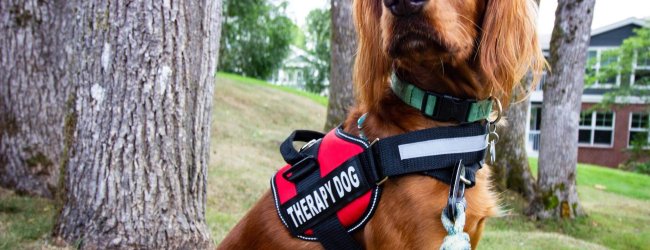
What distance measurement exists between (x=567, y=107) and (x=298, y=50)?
1648 inches

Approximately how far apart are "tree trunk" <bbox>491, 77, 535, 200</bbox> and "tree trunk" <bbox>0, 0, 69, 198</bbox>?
5808mm

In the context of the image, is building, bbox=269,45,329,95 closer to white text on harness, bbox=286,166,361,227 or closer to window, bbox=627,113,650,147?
window, bbox=627,113,650,147

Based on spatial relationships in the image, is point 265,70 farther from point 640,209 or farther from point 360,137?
point 360,137

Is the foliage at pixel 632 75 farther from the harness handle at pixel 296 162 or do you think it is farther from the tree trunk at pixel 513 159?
the harness handle at pixel 296 162

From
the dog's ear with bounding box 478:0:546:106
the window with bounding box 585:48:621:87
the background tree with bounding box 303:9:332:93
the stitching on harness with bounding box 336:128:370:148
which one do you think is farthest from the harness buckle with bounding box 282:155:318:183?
the background tree with bounding box 303:9:332:93

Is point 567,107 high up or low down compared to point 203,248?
up

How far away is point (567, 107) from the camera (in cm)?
671

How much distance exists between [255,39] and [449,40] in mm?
34147

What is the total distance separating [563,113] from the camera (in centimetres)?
672

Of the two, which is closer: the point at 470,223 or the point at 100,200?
the point at 470,223

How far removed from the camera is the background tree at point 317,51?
→ 42.9m

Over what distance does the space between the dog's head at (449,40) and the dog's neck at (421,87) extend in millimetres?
22

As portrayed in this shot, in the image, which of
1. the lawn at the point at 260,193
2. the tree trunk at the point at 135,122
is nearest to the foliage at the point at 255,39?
the lawn at the point at 260,193

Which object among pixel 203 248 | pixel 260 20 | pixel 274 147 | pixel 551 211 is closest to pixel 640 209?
pixel 551 211
